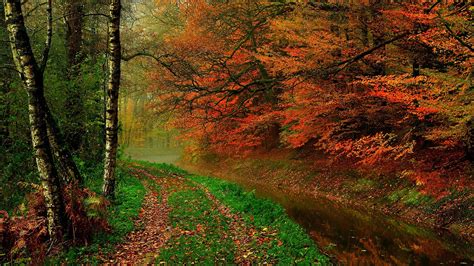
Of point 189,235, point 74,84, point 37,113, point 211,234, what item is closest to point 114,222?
point 189,235

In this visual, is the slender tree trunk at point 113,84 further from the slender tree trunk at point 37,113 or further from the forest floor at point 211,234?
the slender tree trunk at point 37,113

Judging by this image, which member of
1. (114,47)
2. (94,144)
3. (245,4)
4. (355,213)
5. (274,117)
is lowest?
(355,213)

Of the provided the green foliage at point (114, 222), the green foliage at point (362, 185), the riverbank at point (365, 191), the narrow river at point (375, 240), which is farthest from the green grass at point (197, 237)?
the green foliage at point (362, 185)

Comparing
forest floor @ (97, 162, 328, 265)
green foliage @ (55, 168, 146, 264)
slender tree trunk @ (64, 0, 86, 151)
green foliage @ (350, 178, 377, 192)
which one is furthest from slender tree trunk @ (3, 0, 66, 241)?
green foliage @ (350, 178, 377, 192)

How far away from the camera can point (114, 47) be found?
1120 centimetres

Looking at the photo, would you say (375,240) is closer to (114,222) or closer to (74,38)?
(114,222)

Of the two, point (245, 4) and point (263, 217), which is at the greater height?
point (245, 4)

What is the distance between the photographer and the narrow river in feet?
30.5

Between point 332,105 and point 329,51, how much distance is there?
8.03ft

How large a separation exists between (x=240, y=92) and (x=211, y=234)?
17.2 feet

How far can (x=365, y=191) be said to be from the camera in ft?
53.2

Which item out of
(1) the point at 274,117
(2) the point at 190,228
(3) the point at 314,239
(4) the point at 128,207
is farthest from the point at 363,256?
(1) the point at 274,117

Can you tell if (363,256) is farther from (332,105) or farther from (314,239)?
(332,105)

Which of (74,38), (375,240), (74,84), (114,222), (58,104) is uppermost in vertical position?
(74,38)
